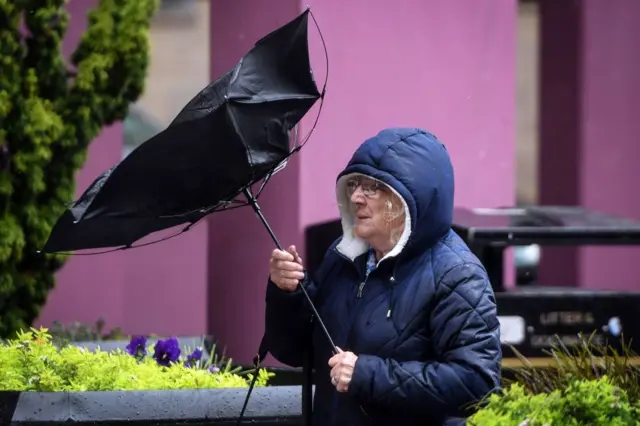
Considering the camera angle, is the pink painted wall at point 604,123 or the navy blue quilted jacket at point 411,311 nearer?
the navy blue quilted jacket at point 411,311

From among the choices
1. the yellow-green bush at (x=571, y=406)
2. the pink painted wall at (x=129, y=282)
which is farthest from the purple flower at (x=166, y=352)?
the pink painted wall at (x=129, y=282)

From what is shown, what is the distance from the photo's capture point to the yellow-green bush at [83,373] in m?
4.52

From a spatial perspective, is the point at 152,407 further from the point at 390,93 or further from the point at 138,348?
the point at 390,93

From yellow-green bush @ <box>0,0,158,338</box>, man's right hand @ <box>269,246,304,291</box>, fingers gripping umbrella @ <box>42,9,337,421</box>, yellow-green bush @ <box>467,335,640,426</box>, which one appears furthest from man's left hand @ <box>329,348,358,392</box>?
yellow-green bush @ <box>0,0,158,338</box>

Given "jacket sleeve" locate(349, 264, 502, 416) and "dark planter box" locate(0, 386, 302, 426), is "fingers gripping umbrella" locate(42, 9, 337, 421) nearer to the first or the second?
"jacket sleeve" locate(349, 264, 502, 416)

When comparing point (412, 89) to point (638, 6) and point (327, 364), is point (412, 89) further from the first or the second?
point (327, 364)

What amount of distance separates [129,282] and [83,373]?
14.9 feet

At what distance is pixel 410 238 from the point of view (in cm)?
349

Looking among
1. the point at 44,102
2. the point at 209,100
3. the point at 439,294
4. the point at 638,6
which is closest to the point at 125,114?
the point at 44,102

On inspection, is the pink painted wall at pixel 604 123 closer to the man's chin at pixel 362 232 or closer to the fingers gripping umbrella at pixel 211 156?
the fingers gripping umbrella at pixel 211 156

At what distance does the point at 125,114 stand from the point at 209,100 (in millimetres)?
2752

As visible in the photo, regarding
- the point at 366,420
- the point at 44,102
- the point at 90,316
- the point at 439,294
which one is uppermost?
the point at 44,102

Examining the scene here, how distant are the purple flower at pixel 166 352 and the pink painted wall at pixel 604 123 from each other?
4403 millimetres

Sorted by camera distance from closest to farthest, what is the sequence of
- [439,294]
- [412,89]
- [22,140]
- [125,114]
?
[439,294]
[22,140]
[125,114]
[412,89]
